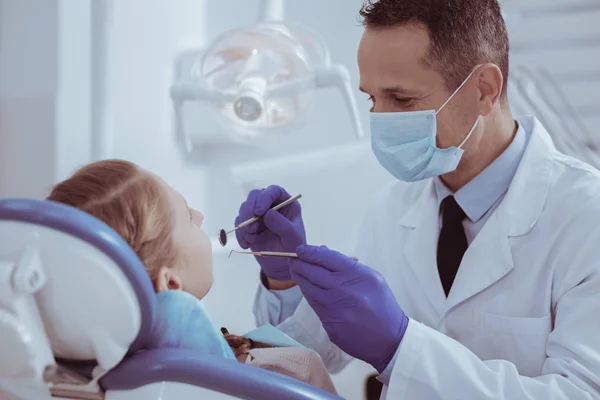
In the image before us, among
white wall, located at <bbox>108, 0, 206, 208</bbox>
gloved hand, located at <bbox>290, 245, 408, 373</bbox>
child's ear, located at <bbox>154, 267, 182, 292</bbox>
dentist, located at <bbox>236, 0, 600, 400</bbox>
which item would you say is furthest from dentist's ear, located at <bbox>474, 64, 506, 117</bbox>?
white wall, located at <bbox>108, 0, 206, 208</bbox>

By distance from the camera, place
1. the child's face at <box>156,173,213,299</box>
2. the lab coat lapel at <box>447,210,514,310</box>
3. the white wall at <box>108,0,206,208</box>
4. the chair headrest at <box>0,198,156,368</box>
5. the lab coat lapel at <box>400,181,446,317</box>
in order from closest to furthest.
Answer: the chair headrest at <box>0,198,156,368</box>, the child's face at <box>156,173,213,299</box>, the lab coat lapel at <box>447,210,514,310</box>, the lab coat lapel at <box>400,181,446,317</box>, the white wall at <box>108,0,206,208</box>

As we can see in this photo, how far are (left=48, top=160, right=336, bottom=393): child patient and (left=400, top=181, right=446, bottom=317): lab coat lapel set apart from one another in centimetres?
43

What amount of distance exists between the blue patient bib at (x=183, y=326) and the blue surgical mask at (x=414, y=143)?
0.68m

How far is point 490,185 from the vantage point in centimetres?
155

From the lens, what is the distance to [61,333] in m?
0.85

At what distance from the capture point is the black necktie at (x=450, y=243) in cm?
155

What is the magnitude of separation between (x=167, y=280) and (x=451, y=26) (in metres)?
0.87

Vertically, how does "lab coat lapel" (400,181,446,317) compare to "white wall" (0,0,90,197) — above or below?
below

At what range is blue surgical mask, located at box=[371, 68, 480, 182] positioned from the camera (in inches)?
58.6

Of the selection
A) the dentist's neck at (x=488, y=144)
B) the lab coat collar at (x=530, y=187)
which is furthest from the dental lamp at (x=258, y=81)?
the lab coat collar at (x=530, y=187)

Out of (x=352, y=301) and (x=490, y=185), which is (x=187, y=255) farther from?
(x=490, y=185)

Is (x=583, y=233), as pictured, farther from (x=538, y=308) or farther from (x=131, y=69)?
(x=131, y=69)

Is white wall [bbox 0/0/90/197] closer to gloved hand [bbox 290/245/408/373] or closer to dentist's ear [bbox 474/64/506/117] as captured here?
gloved hand [bbox 290/245/408/373]

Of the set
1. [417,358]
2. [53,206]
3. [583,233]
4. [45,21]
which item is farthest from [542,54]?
[53,206]
